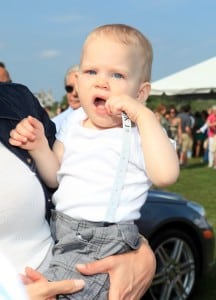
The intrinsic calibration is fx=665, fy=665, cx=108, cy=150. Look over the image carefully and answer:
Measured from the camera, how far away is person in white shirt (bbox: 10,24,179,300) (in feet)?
6.85

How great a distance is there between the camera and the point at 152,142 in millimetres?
2074

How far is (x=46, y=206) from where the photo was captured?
2.12 meters

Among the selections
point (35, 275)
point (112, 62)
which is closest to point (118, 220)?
point (35, 275)

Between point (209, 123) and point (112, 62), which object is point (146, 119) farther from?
point (209, 123)

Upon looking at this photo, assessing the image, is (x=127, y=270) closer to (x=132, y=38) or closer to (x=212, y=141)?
(x=132, y=38)

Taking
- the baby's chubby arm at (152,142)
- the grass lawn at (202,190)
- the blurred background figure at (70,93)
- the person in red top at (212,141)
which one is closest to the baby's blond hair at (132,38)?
the baby's chubby arm at (152,142)

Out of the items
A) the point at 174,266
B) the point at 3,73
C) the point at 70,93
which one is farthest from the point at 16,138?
the point at 70,93

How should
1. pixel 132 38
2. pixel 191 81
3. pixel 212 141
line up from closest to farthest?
pixel 132 38 → pixel 212 141 → pixel 191 81

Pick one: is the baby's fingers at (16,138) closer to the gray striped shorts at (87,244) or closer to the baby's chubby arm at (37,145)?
the baby's chubby arm at (37,145)

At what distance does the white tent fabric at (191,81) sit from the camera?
2372 cm

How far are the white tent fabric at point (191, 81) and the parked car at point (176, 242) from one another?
17610 millimetres

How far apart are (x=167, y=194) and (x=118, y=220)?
3674 millimetres

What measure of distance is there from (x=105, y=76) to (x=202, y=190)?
38.5ft

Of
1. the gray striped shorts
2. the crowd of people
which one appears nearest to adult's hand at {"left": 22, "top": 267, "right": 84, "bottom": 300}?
the gray striped shorts
